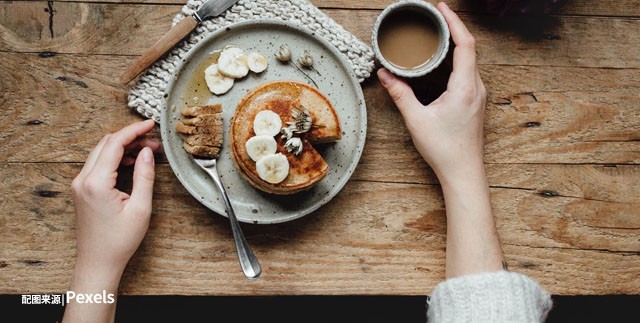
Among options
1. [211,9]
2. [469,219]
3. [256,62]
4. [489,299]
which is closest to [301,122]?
[256,62]

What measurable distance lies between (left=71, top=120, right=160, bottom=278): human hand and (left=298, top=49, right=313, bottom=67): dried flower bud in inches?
19.8

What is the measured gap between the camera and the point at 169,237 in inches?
57.2

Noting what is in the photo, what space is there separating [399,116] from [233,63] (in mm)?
543

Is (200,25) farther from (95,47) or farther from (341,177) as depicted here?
(341,177)

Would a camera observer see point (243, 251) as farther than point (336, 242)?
No

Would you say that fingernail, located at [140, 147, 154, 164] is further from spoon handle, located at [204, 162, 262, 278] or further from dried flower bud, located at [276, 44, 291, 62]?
dried flower bud, located at [276, 44, 291, 62]

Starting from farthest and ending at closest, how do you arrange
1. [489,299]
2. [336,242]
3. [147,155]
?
[336,242] → [147,155] → [489,299]

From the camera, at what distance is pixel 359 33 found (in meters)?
1.48

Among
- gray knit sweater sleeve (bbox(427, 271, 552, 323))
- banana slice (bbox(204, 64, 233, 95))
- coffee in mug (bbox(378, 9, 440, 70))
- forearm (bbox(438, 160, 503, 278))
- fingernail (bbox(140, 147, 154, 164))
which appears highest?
banana slice (bbox(204, 64, 233, 95))

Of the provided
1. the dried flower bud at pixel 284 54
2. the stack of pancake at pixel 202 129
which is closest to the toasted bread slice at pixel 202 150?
the stack of pancake at pixel 202 129

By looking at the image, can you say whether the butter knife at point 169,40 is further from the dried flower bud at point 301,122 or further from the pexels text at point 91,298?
the pexels text at point 91,298

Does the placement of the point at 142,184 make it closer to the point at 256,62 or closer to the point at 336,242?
the point at 256,62

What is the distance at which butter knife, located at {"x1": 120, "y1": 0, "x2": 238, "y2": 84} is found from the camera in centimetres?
138

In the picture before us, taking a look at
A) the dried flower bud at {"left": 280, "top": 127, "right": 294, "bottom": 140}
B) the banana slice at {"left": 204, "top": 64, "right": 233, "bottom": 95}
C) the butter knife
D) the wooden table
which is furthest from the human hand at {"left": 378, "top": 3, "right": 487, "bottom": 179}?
the butter knife
